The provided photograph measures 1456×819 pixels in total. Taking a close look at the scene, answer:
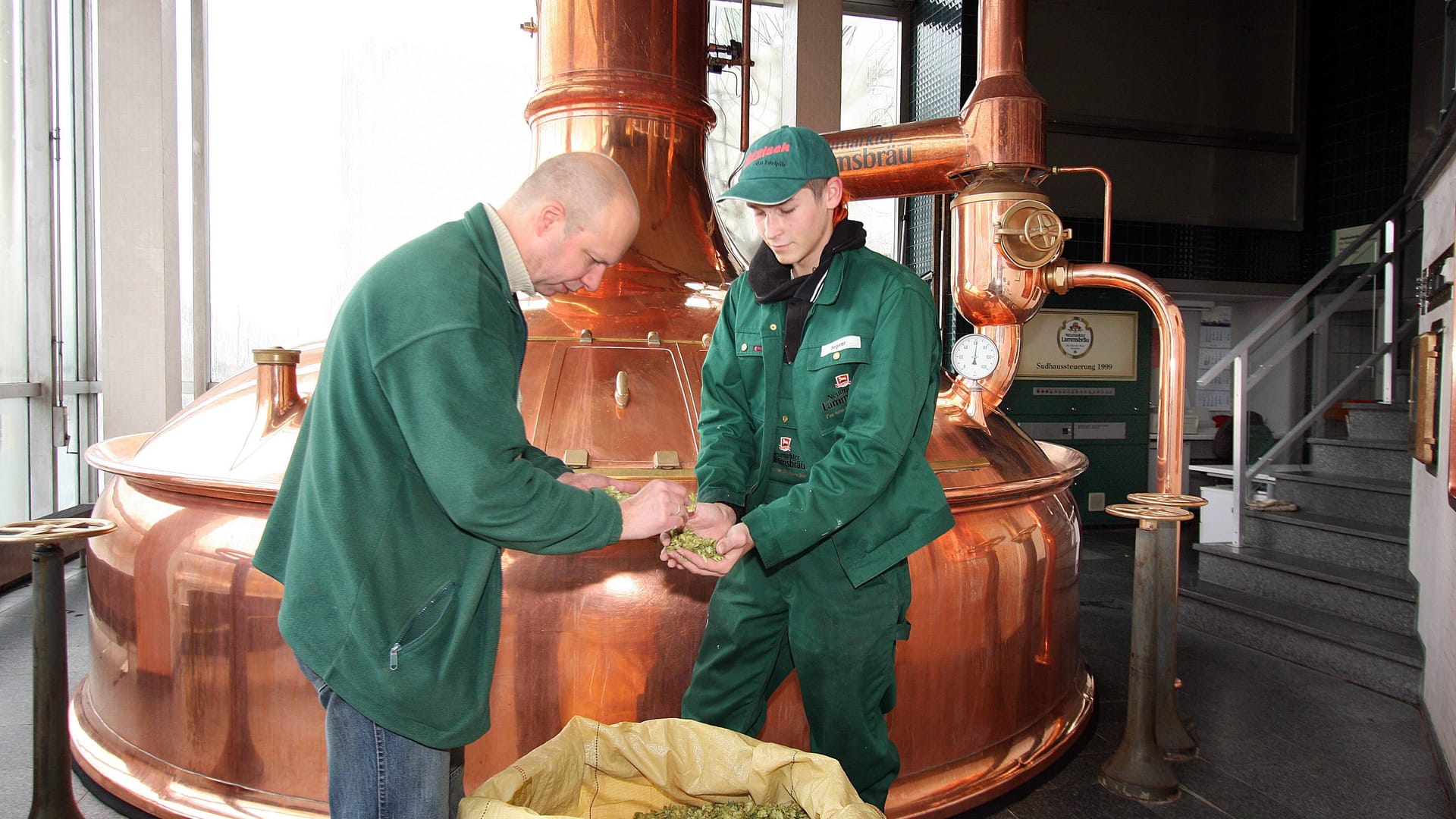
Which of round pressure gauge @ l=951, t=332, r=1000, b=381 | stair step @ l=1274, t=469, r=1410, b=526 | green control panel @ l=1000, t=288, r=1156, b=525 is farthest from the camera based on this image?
green control panel @ l=1000, t=288, r=1156, b=525

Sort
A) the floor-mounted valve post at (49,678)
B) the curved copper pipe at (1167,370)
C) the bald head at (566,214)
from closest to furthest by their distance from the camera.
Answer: the bald head at (566,214), the floor-mounted valve post at (49,678), the curved copper pipe at (1167,370)

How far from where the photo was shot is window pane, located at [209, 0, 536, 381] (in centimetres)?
578

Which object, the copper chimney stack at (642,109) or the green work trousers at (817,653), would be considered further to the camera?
the copper chimney stack at (642,109)

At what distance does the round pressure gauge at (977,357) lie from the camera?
307 centimetres

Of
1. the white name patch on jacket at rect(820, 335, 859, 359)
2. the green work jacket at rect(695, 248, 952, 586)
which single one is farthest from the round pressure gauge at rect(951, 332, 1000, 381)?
the white name patch on jacket at rect(820, 335, 859, 359)

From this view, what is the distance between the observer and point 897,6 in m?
7.36

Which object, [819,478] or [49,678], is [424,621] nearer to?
[819,478]

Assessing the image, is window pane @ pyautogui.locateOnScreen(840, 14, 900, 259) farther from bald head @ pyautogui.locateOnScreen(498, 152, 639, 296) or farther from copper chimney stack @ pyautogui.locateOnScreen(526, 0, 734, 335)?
bald head @ pyautogui.locateOnScreen(498, 152, 639, 296)

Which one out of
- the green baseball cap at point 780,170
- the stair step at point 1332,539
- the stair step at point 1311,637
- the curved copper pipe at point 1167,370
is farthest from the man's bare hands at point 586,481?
the stair step at point 1332,539

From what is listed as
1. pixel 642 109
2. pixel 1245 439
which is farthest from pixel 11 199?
pixel 1245 439

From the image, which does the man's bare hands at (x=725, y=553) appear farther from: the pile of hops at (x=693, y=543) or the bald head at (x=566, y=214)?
the bald head at (x=566, y=214)

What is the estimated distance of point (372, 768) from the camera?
1278 millimetres

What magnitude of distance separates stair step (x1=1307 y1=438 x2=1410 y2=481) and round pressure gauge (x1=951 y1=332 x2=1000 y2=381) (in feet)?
9.09

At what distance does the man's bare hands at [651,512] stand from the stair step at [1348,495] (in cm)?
417
